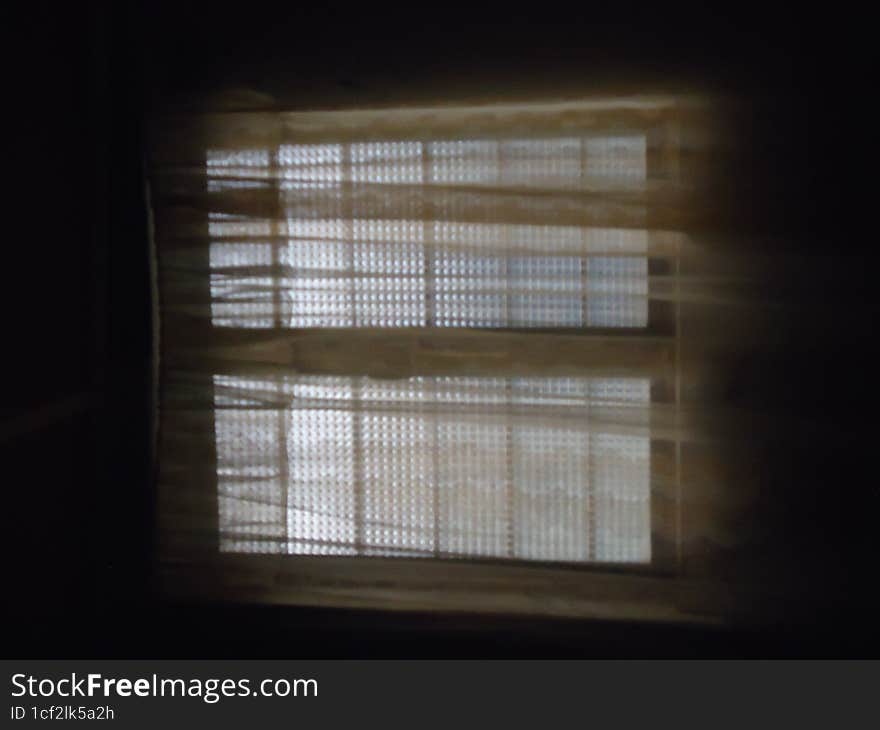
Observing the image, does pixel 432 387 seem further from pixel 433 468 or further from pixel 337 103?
pixel 337 103

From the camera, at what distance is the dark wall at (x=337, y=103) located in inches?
44.6

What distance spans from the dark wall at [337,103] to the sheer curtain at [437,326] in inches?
3.9

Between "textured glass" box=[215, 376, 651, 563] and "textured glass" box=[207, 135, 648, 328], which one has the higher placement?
"textured glass" box=[207, 135, 648, 328]

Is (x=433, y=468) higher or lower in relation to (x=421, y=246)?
lower

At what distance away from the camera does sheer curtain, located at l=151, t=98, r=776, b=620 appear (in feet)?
3.76

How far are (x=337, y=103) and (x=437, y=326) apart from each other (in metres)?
0.53

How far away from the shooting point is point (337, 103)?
1218 mm

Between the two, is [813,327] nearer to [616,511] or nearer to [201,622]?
[616,511]

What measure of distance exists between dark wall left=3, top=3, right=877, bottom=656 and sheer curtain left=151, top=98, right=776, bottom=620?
0.10m

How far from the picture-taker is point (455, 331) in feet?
3.87

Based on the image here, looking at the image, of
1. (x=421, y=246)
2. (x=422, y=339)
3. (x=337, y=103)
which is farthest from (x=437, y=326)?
(x=337, y=103)

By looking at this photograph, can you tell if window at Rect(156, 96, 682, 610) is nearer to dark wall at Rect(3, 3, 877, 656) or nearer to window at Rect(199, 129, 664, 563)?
window at Rect(199, 129, 664, 563)

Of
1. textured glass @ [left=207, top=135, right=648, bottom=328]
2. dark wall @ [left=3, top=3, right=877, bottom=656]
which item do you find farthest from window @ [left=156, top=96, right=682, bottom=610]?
dark wall @ [left=3, top=3, right=877, bottom=656]

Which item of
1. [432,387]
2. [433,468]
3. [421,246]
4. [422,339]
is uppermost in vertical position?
[421,246]
